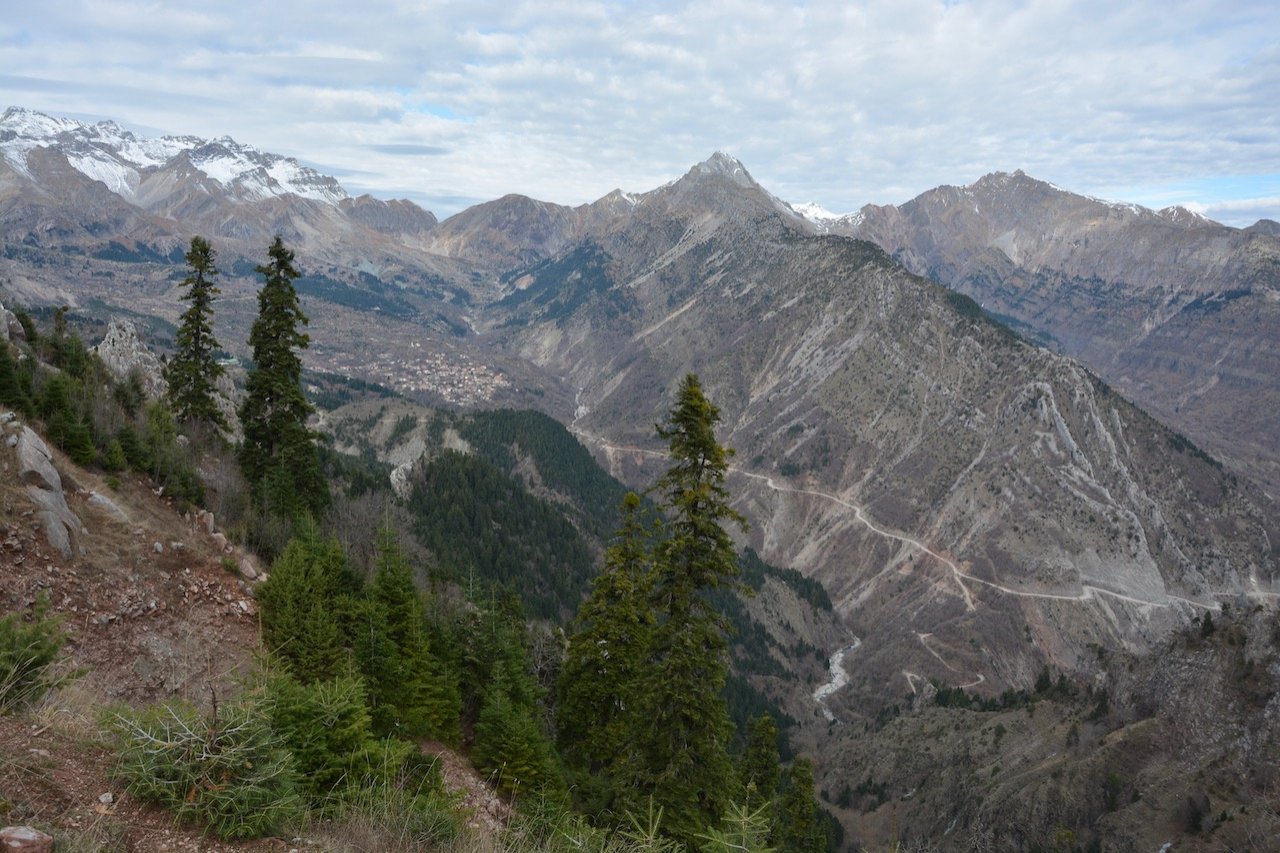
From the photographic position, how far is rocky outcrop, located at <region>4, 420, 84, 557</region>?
15.6 metres

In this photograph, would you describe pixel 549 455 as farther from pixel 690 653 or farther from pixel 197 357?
pixel 690 653

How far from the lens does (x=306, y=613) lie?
16719 millimetres

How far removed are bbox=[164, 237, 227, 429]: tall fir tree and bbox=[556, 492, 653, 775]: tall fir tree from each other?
20.5 metres

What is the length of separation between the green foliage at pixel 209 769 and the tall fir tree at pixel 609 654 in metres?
15.9

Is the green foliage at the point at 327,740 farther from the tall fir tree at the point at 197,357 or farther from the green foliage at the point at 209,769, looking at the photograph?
the tall fir tree at the point at 197,357

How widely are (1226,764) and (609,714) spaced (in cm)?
4807

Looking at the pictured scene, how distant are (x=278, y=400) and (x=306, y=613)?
14.9 metres

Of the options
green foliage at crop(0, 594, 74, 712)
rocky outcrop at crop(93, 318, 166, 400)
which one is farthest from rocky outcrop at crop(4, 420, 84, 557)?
rocky outcrop at crop(93, 318, 166, 400)

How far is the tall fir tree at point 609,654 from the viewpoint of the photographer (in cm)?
2427

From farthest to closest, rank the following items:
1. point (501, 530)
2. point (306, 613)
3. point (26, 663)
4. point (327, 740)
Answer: point (501, 530) → point (306, 613) → point (327, 740) → point (26, 663)

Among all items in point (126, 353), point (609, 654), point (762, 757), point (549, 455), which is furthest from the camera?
point (549, 455)

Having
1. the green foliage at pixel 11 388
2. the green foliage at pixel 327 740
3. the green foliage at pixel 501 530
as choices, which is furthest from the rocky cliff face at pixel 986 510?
the green foliage at pixel 11 388

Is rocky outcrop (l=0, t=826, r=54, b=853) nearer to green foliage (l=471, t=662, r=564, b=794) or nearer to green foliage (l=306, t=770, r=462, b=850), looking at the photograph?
green foliage (l=306, t=770, r=462, b=850)

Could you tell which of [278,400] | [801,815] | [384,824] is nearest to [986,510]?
[801,815]
